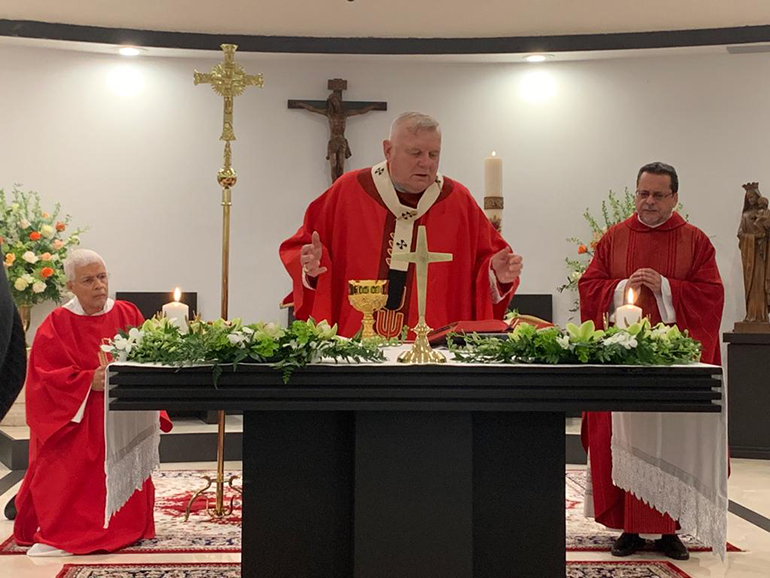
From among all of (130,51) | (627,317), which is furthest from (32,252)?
(627,317)

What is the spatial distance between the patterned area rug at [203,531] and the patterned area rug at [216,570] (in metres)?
0.33

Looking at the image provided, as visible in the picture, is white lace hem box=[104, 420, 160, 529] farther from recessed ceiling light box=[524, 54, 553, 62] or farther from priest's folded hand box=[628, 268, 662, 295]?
recessed ceiling light box=[524, 54, 553, 62]

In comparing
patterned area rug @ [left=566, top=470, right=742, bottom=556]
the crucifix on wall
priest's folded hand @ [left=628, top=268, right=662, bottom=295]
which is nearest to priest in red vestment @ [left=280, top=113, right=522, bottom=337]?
priest's folded hand @ [left=628, top=268, right=662, bottom=295]

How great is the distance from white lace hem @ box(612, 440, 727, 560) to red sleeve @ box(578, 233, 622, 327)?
1658 millimetres

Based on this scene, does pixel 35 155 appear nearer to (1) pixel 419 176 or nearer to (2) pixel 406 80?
(2) pixel 406 80

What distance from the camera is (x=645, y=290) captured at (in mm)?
5246

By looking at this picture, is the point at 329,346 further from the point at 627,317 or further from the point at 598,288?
the point at 598,288

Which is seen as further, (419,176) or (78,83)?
(78,83)

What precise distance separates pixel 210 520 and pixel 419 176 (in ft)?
8.70

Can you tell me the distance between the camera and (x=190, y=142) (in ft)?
31.9

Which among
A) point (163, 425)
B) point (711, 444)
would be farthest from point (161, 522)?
point (711, 444)

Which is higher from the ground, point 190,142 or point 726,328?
point 190,142

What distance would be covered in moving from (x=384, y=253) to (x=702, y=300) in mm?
1768

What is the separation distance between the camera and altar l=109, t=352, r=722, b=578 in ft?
9.41
